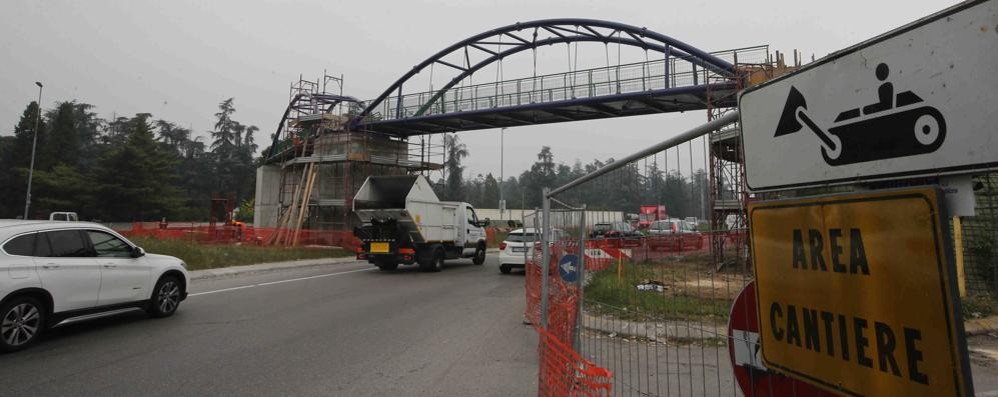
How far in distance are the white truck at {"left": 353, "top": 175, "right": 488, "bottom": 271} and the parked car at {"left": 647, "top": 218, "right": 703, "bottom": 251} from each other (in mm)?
13077

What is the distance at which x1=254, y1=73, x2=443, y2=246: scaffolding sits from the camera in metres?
30.5

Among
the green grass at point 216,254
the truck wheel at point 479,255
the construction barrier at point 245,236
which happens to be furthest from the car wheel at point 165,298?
the construction barrier at point 245,236

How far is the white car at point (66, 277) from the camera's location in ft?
20.0

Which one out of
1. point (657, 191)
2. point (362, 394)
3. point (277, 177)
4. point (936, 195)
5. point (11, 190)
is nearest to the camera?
point (936, 195)

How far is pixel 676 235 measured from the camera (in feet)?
9.36

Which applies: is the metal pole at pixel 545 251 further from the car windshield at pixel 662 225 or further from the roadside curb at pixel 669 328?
the car windshield at pixel 662 225

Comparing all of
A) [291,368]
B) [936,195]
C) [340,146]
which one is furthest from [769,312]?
[340,146]

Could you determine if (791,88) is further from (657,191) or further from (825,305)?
(657,191)

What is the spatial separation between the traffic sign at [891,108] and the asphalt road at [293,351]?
3659 millimetres

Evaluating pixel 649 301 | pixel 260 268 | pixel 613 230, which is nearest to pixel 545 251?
pixel 613 230

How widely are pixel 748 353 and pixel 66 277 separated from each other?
816 cm

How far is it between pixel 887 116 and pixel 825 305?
0.63 meters

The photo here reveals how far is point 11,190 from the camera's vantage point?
60875 mm

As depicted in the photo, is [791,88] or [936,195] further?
[791,88]
